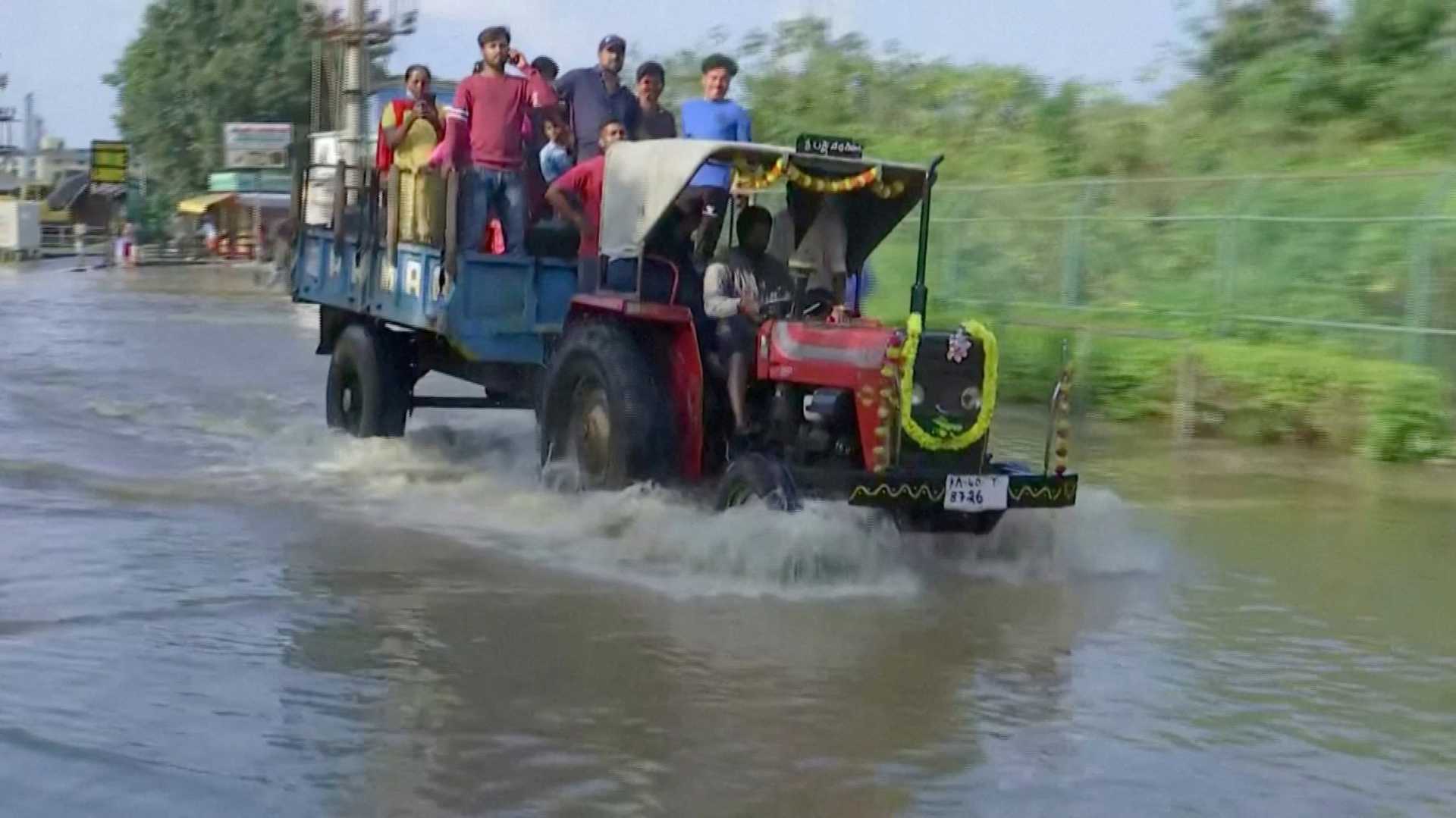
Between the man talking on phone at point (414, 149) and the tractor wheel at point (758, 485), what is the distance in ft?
11.6

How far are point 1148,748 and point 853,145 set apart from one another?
14.1ft

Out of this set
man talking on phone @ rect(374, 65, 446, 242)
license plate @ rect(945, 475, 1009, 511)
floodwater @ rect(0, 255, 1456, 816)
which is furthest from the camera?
man talking on phone @ rect(374, 65, 446, 242)

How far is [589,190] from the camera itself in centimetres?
1048

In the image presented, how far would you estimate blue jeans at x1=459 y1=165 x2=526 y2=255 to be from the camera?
1113 centimetres

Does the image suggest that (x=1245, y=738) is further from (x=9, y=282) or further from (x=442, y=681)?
(x=9, y=282)

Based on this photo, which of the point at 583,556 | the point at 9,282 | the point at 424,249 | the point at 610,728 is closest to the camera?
the point at 610,728

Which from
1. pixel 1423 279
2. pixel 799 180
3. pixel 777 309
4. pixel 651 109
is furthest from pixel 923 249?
pixel 1423 279

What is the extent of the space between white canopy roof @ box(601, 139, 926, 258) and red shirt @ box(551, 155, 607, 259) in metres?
0.15

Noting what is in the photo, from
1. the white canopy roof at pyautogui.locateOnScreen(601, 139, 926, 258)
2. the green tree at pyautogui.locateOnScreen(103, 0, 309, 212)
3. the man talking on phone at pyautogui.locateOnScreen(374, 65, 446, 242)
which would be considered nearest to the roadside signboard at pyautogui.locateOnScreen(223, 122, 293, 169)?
the green tree at pyautogui.locateOnScreen(103, 0, 309, 212)

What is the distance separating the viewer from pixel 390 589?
841 cm

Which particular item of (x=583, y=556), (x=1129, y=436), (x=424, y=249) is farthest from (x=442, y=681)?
(x=1129, y=436)

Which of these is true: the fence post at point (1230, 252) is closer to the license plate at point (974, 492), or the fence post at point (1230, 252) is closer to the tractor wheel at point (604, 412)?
the tractor wheel at point (604, 412)

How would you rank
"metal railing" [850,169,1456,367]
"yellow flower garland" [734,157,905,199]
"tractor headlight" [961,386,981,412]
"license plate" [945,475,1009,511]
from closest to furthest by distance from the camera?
"license plate" [945,475,1009,511], "tractor headlight" [961,386,981,412], "yellow flower garland" [734,157,905,199], "metal railing" [850,169,1456,367]

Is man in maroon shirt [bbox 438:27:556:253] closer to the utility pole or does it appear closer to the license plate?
the license plate
